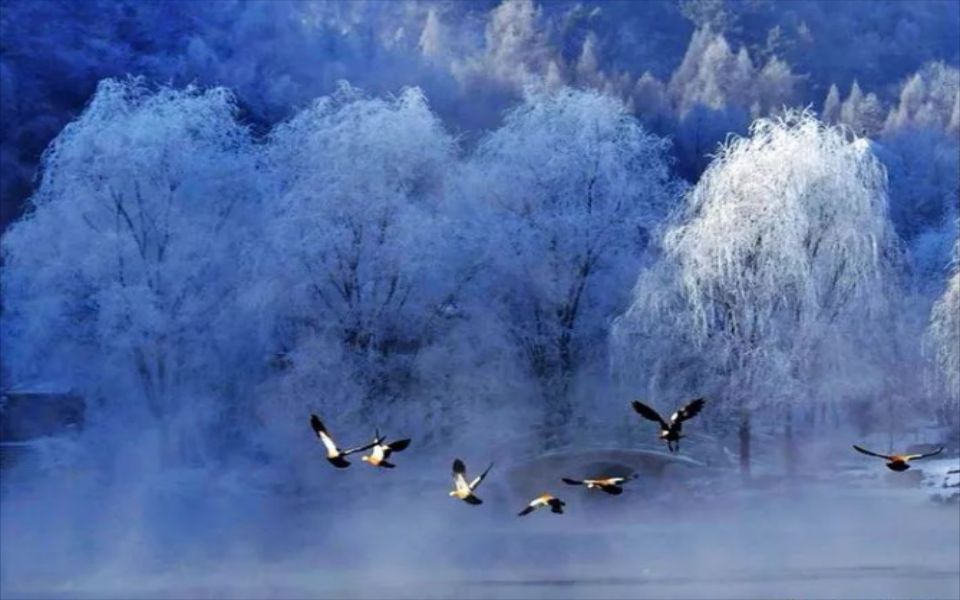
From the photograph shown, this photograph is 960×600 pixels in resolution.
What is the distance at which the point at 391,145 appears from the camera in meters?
14.3

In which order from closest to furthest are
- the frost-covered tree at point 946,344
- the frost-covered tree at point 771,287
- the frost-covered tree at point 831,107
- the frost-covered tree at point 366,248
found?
the frost-covered tree at point 771,287 < the frost-covered tree at point 366,248 < the frost-covered tree at point 946,344 < the frost-covered tree at point 831,107

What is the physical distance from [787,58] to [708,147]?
1.46m

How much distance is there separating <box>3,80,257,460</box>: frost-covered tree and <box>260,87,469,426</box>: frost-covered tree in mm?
418

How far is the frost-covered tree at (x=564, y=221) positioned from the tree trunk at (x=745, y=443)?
1422mm

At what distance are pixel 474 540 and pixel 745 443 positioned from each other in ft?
8.72

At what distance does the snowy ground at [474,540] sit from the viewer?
1427 centimetres

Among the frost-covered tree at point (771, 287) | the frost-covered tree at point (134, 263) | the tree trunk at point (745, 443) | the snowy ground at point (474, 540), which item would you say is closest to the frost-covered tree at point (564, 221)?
the frost-covered tree at point (771, 287)

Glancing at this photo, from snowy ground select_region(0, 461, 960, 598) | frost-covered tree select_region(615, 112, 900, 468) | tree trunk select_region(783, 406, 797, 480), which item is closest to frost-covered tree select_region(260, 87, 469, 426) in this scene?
snowy ground select_region(0, 461, 960, 598)

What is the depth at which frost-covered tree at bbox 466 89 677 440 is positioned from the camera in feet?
46.9

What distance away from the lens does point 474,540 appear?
568 inches

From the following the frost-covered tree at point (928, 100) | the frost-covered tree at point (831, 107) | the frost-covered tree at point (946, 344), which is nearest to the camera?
the frost-covered tree at point (946, 344)

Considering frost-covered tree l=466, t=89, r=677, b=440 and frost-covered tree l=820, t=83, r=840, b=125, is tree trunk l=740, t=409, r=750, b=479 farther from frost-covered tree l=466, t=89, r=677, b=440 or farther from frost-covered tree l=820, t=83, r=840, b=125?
frost-covered tree l=820, t=83, r=840, b=125

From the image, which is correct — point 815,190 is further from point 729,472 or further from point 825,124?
point 729,472

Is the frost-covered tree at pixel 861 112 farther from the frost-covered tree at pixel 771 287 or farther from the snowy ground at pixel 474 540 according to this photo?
the snowy ground at pixel 474 540
